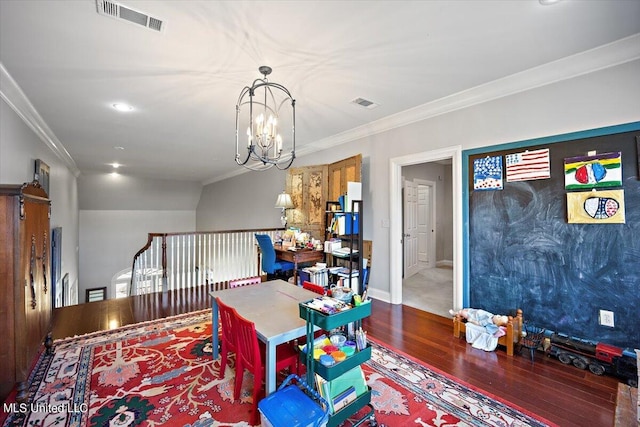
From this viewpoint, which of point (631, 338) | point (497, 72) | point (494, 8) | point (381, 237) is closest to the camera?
point (494, 8)

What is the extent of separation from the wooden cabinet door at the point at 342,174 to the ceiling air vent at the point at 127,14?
9.31ft

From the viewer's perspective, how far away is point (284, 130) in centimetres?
454

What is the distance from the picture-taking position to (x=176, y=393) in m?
2.05

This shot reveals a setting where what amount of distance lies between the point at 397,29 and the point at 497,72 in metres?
1.33

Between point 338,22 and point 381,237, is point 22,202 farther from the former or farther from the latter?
point 381,237

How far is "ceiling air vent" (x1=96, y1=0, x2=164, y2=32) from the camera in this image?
5.80ft

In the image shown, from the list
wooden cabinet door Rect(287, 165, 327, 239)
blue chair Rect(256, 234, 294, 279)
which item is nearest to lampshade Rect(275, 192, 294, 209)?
wooden cabinet door Rect(287, 165, 327, 239)

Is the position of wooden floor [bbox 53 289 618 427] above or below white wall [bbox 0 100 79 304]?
below

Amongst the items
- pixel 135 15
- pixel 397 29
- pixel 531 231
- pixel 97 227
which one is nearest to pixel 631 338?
pixel 531 231

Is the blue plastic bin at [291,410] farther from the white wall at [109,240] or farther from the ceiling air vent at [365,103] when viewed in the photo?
the white wall at [109,240]

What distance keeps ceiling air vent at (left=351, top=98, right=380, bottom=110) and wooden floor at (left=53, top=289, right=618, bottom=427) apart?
274 centimetres

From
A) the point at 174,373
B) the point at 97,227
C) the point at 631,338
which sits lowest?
the point at 174,373

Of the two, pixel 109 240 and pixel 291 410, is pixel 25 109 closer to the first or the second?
pixel 291 410

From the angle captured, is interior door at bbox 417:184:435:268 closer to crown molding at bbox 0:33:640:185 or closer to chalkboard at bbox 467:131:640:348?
crown molding at bbox 0:33:640:185
